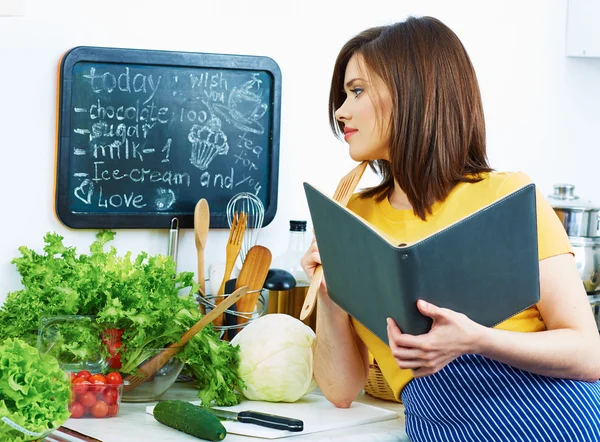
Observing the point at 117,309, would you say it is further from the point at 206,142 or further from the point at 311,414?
the point at 206,142

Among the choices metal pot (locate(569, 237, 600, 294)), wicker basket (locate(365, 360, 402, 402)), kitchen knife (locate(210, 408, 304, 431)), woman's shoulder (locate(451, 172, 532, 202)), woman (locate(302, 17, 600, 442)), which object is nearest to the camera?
woman (locate(302, 17, 600, 442))

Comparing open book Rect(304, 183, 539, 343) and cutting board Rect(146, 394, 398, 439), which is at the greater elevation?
open book Rect(304, 183, 539, 343)

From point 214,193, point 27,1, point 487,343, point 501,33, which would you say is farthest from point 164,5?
point 487,343

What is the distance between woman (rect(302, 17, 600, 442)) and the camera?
4.13 feet

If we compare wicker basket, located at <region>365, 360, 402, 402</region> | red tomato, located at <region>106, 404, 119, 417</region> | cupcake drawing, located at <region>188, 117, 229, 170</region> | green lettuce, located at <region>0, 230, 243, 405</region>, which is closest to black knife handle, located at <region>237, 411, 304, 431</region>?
green lettuce, located at <region>0, 230, 243, 405</region>

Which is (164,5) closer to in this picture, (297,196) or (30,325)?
(297,196)

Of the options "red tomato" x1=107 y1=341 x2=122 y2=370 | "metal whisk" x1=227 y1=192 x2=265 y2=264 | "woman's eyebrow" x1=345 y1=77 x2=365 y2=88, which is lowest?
"red tomato" x1=107 y1=341 x2=122 y2=370

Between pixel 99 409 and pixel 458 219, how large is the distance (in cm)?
71

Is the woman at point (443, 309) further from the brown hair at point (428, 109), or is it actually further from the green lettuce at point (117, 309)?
the green lettuce at point (117, 309)

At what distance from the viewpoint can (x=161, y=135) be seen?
1.92 meters

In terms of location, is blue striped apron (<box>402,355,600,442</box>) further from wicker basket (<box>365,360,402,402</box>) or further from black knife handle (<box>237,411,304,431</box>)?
wicker basket (<box>365,360,402,402</box>)

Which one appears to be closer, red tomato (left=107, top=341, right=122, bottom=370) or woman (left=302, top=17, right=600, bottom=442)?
woman (left=302, top=17, right=600, bottom=442)

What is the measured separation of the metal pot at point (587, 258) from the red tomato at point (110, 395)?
123cm

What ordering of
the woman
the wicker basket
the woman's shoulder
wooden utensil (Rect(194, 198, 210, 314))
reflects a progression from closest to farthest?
1. the woman
2. the woman's shoulder
3. the wicker basket
4. wooden utensil (Rect(194, 198, 210, 314))
